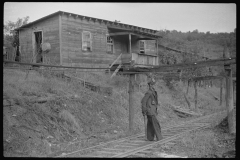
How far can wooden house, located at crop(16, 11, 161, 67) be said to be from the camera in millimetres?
20375

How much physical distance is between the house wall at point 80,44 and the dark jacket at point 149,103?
36.1 feet

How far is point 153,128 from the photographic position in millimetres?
10617

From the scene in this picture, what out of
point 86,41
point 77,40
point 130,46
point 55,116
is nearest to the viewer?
point 55,116

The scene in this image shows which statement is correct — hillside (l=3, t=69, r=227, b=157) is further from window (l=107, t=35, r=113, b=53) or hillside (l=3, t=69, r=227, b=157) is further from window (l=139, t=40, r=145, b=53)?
window (l=139, t=40, r=145, b=53)

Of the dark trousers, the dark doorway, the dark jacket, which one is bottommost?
the dark trousers

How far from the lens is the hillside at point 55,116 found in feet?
30.2

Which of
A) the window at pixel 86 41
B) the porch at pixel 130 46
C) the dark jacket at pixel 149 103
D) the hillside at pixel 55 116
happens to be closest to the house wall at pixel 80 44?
the window at pixel 86 41

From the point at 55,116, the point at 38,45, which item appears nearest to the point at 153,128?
the point at 55,116

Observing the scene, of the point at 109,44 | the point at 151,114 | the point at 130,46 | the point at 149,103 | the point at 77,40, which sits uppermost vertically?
the point at 109,44

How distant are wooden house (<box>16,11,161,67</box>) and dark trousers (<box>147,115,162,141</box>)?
1036cm

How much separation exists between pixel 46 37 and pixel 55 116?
11253mm

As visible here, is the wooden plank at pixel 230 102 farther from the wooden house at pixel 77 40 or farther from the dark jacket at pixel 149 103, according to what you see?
the wooden house at pixel 77 40

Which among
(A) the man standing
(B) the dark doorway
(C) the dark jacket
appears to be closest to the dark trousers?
(A) the man standing

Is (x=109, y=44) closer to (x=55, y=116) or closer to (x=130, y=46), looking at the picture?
(x=130, y=46)
